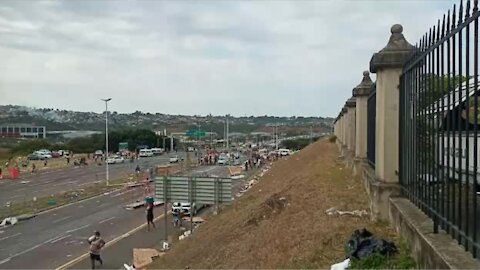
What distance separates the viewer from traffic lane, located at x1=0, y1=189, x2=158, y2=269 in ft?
67.7

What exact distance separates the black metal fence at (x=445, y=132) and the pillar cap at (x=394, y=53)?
1.07 ft

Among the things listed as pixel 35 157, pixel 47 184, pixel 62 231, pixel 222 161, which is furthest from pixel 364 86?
pixel 35 157

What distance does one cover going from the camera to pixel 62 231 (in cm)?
2652

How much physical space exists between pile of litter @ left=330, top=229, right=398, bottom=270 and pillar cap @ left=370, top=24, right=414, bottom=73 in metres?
2.43

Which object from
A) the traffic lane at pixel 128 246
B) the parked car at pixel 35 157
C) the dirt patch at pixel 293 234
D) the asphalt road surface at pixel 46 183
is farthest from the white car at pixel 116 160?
the dirt patch at pixel 293 234

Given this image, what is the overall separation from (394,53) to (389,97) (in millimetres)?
579

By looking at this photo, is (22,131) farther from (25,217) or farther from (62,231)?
(62,231)

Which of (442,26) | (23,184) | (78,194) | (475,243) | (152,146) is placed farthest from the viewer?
(152,146)

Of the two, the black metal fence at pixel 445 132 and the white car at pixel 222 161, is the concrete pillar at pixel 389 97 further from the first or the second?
the white car at pixel 222 161

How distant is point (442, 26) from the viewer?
5293 mm

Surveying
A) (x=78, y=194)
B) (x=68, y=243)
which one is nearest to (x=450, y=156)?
(x=68, y=243)

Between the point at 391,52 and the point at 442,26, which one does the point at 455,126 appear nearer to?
the point at 442,26

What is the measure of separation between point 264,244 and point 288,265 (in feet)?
6.06

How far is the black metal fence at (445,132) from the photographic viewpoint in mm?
4488
